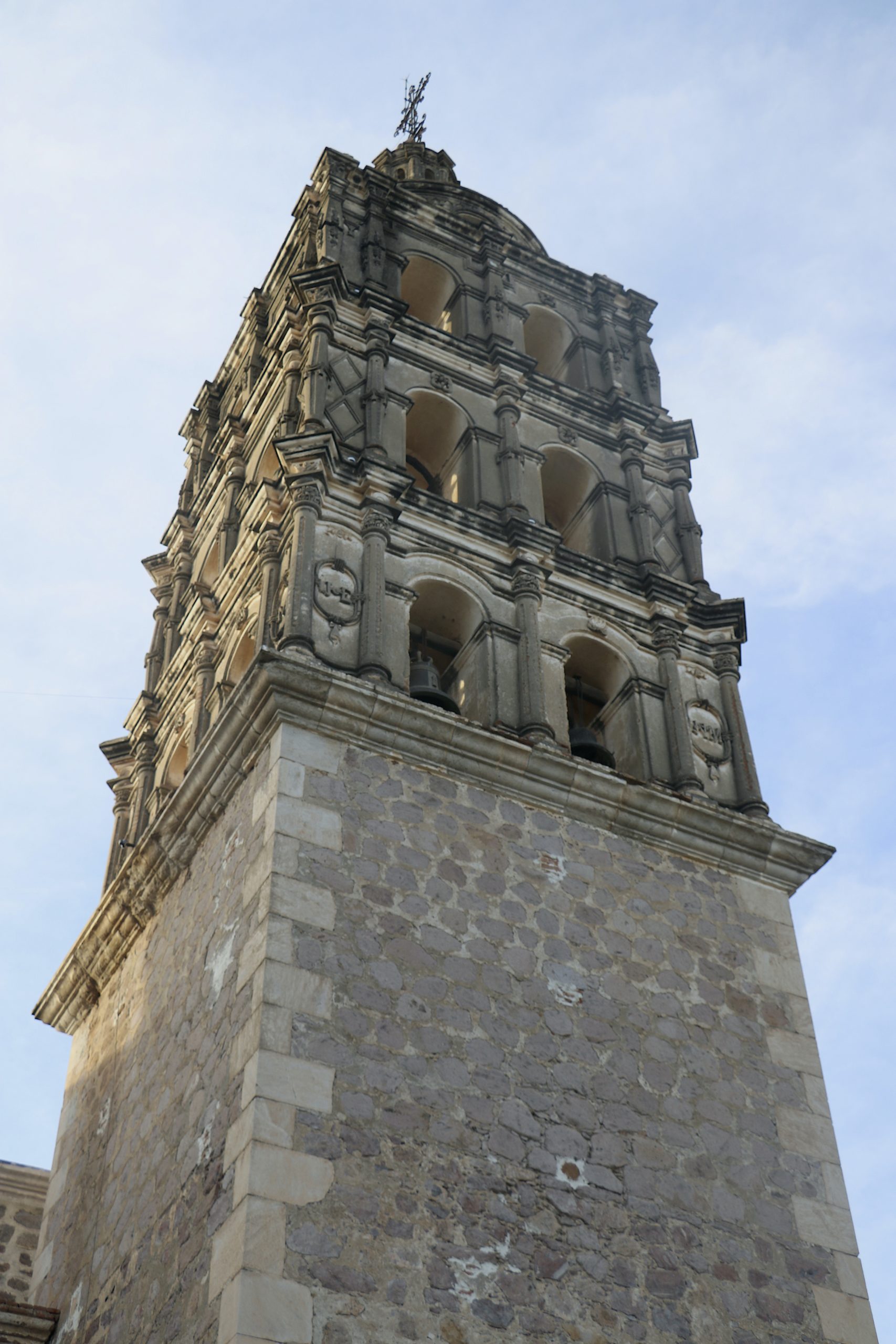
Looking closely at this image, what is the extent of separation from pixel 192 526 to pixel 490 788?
7829 millimetres

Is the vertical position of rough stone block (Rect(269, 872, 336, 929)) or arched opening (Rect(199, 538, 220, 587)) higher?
arched opening (Rect(199, 538, 220, 587))

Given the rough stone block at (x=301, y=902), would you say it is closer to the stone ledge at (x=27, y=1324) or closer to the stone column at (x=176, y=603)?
the stone ledge at (x=27, y=1324)

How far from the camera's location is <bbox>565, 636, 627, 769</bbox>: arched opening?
15.1 metres

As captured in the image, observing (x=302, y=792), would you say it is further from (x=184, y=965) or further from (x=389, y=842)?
(x=184, y=965)

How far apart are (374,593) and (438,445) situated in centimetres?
415

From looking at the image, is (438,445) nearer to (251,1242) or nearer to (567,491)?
(567,491)

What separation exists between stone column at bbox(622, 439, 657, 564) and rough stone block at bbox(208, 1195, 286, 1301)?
349 inches

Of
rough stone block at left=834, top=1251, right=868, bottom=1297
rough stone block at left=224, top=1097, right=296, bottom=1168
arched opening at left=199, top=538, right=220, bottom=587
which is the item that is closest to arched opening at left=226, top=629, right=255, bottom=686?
arched opening at left=199, top=538, right=220, bottom=587

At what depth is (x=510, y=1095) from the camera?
10641 millimetres

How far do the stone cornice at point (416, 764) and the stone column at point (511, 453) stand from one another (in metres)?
3.72

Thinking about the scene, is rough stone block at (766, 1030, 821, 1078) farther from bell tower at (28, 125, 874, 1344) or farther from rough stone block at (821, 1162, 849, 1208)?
rough stone block at (821, 1162, 849, 1208)

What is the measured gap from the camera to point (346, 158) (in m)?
20.2

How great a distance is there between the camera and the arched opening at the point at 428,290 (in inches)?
773

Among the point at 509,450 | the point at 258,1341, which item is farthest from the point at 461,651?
the point at 258,1341
